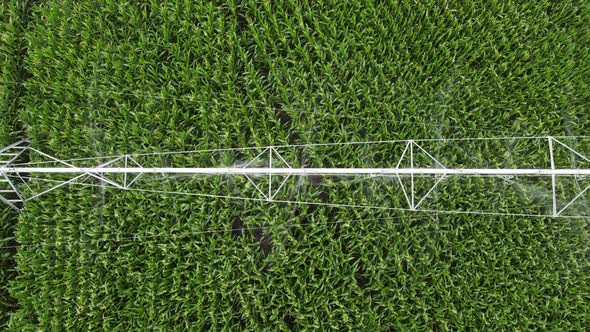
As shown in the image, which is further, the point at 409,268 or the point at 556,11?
the point at 556,11

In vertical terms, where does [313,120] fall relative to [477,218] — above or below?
above

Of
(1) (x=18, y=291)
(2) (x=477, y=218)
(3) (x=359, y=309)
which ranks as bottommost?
(1) (x=18, y=291)

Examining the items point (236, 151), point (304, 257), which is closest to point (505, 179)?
point (304, 257)

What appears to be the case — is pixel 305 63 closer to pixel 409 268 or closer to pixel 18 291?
pixel 409 268

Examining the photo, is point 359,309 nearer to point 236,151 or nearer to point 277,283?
point 277,283

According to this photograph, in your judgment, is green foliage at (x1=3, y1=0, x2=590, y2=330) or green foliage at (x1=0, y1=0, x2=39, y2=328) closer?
green foliage at (x1=3, y1=0, x2=590, y2=330)

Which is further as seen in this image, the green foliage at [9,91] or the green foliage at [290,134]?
the green foliage at [9,91]

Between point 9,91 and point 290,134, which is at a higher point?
point 290,134
